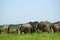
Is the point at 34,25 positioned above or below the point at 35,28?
above

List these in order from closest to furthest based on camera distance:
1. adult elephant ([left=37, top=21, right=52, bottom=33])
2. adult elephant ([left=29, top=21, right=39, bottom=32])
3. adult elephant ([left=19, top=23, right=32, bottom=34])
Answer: adult elephant ([left=19, top=23, right=32, bottom=34]), adult elephant ([left=37, top=21, right=52, bottom=33]), adult elephant ([left=29, top=21, right=39, bottom=32])

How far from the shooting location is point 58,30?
20.6 metres

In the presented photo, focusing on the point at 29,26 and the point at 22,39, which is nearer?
the point at 22,39

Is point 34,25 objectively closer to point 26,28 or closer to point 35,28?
point 35,28

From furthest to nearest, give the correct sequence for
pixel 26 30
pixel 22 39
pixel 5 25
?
pixel 5 25 < pixel 26 30 < pixel 22 39

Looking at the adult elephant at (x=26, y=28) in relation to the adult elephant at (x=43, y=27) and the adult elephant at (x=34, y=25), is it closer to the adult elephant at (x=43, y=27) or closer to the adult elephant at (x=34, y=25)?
the adult elephant at (x=34, y=25)

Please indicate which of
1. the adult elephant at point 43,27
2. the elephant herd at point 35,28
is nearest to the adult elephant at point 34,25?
the elephant herd at point 35,28

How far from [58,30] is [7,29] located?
20.9ft

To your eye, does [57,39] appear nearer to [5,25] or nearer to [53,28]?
[53,28]

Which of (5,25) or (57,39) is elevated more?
(5,25)

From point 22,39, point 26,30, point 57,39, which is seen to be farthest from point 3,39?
point 26,30

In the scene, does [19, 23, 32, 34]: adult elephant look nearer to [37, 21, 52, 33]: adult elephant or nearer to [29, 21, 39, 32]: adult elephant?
[29, 21, 39, 32]: adult elephant

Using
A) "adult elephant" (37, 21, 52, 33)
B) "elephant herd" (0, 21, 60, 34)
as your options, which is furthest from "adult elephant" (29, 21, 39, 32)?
"adult elephant" (37, 21, 52, 33)

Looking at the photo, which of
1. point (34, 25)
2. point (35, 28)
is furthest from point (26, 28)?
point (34, 25)
